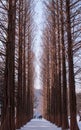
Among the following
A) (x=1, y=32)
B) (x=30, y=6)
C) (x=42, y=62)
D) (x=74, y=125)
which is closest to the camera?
(x=74, y=125)

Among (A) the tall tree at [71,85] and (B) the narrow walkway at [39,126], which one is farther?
(B) the narrow walkway at [39,126]

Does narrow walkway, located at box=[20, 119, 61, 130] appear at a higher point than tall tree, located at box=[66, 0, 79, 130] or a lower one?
lower

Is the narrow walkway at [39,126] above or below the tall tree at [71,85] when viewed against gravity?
below

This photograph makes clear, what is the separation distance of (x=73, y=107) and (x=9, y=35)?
15.7 feet

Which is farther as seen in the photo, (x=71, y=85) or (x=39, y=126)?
(x=39, y=126)

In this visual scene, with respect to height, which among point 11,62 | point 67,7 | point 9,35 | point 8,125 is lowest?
point 8,125

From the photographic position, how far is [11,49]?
17.7m

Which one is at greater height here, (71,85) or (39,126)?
(71,85)

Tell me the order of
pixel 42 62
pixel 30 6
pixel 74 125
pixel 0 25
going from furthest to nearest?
pixel 42 62
pixel 30 6
pixel 0 25
pixel 74 125

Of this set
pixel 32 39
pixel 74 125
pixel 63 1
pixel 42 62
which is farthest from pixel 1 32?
pixel 42 62

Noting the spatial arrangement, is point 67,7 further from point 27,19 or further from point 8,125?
point 27,19

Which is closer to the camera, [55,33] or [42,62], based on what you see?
[55,33]

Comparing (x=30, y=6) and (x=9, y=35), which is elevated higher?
(x=30, y=6)

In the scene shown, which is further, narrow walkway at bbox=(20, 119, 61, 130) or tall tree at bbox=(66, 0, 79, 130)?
narrow walkway at bbox=(20, 119, 61, 130)
